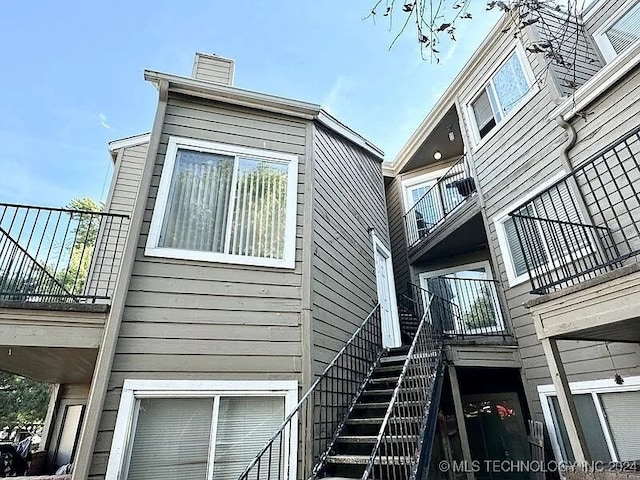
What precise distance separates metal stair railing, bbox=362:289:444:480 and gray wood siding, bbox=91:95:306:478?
1.20 m

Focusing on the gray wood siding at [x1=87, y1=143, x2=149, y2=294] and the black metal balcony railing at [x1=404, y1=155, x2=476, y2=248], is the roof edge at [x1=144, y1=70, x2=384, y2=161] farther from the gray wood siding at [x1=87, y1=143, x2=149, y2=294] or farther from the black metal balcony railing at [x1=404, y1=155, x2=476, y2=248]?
the black metal balcony railing at [x1=404, y1=155, x2=476, y2=248]

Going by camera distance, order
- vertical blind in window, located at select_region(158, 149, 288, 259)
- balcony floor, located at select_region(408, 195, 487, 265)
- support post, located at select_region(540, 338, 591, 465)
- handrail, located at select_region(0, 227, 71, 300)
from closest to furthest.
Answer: support post, located at select_region(540, 338, 591, 465) → handrail, located at select_region(0, 227, 71, 300) → vertical blind in window, located at select_region(158, 149, 288, 259) → balcony floor, located at select_region(408, 195, 487, 265)

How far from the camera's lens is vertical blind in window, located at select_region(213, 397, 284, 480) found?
11.7 ft

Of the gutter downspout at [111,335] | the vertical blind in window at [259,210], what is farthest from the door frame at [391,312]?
the gutter downspout at [111,335]

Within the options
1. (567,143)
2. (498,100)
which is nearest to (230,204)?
(567,143)

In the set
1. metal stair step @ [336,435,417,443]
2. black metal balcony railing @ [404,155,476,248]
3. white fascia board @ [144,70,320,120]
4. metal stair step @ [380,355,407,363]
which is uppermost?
black metal balcony railing @ [404,155,476,248]

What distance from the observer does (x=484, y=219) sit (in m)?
7.06

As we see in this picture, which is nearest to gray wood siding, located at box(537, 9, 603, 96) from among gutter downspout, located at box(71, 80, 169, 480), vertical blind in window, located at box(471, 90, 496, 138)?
vertical blind in window, located at box(471, 90, 496, 138)

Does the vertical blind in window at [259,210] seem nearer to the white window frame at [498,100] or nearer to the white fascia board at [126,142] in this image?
the white window frame at [498,100]

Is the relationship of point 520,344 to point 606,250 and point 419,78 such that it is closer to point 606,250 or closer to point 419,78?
point 606,250

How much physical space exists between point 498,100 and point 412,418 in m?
6.27

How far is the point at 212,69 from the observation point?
6254mm

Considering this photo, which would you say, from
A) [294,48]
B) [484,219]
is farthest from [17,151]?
[484,219]

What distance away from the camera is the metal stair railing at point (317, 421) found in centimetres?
362
